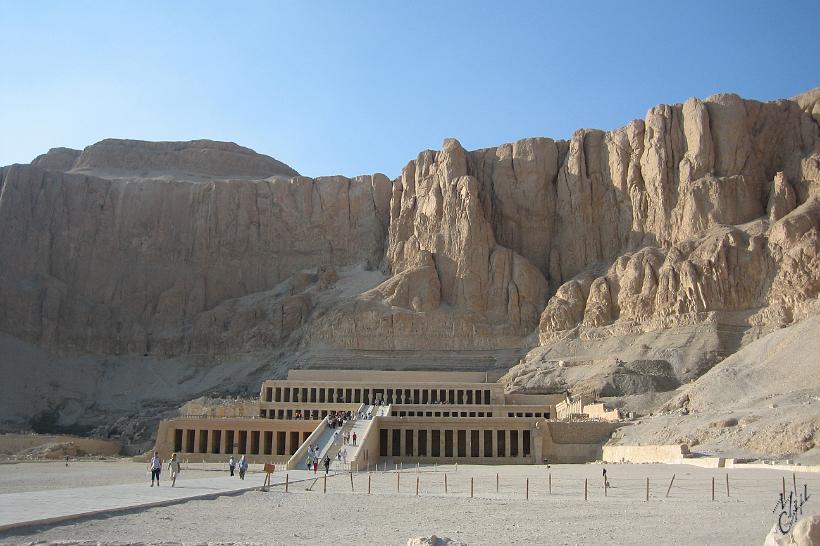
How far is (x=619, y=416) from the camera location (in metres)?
64.0

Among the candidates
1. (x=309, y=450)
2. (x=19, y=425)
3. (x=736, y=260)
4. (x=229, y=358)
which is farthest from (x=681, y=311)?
(x=19, y=425)

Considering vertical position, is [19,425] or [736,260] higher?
[736,260]

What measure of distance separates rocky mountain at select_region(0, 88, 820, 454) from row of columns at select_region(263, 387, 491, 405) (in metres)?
6.95

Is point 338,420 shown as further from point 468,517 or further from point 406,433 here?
point 468,517

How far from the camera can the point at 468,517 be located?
79.6 ft

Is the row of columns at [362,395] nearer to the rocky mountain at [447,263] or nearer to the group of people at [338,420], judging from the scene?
the rocky mountain at [447,263]

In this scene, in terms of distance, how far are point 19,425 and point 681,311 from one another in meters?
67.6

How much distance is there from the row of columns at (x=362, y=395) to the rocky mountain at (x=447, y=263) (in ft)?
22.8

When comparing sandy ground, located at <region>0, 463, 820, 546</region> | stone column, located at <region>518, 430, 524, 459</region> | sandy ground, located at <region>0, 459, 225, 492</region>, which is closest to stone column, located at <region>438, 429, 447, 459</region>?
stone column, located at <region>518, 430, 524, 459</region>

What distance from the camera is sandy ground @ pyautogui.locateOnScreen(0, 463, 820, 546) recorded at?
2008 centimetres

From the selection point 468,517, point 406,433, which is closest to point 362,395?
point 406,433

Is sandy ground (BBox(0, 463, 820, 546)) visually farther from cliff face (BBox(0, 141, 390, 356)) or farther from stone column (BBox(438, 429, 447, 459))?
cliff face (BBox(0, 141, 390, 356))

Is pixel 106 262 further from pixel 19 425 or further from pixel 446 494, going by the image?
pixel 446 494

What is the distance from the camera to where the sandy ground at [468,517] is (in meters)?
20.1
